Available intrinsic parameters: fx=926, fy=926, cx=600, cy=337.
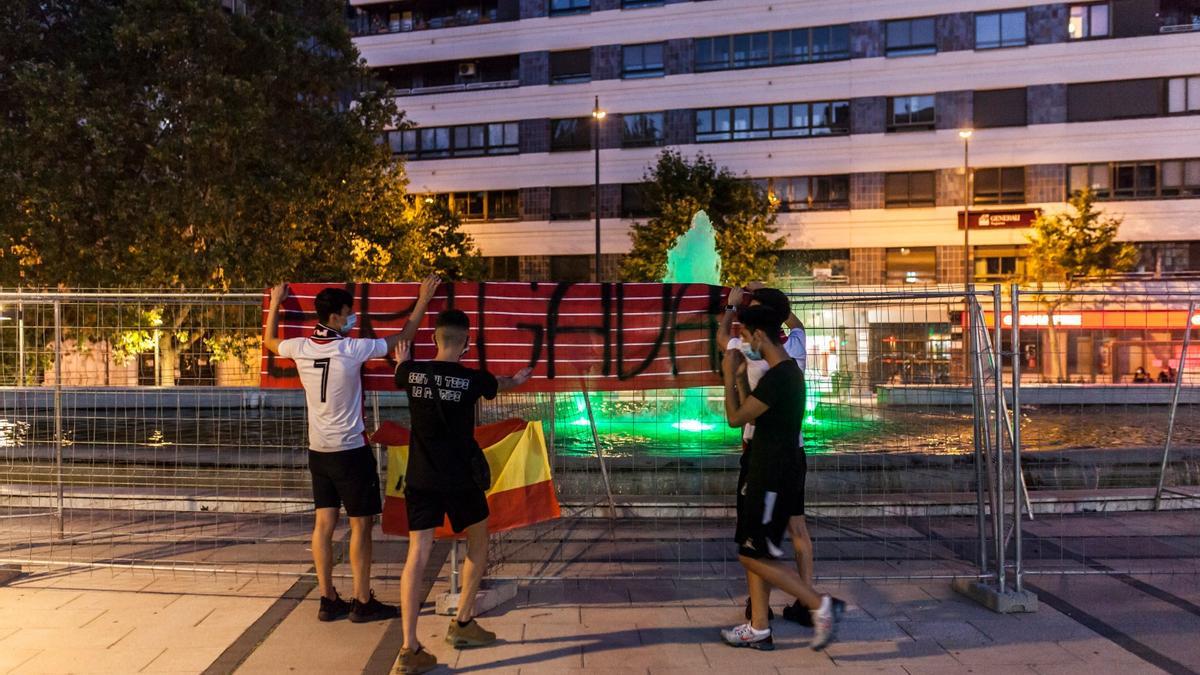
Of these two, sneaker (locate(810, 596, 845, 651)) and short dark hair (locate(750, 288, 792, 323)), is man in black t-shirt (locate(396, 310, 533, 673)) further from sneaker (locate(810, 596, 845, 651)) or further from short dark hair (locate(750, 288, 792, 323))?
sneaker (locate(810, 596, 845, 651))

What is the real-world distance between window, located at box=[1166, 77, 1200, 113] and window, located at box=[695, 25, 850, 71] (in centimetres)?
1207

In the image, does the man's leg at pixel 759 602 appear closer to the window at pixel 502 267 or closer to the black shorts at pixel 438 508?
the black shorts at pixel 438 508

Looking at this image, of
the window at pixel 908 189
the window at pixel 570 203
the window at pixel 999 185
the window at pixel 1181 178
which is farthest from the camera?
the window at pixel 570 203

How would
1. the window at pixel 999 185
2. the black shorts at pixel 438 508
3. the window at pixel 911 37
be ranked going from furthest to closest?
the window at pixel 911 37 < the window at pixel 999 185 < the black shorts at pixel 438 508

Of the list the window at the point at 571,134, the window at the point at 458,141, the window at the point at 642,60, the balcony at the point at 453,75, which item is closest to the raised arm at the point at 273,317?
the window at the point at 642,60

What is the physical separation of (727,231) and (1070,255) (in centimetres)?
1242

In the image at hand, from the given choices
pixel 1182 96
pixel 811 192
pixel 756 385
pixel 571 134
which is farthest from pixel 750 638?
pixel 1182 96

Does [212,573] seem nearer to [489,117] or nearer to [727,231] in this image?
[727,231]

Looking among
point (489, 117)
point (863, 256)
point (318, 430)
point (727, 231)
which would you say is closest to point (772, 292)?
point (318, 430)

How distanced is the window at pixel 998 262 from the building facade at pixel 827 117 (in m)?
0.09

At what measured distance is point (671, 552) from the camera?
7.30 meters

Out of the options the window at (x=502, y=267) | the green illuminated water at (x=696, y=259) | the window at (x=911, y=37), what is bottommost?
the green illuminated water at (x=696, y=259)

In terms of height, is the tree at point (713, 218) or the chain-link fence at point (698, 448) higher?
the tree at point (713, 218)

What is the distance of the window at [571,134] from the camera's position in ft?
136
